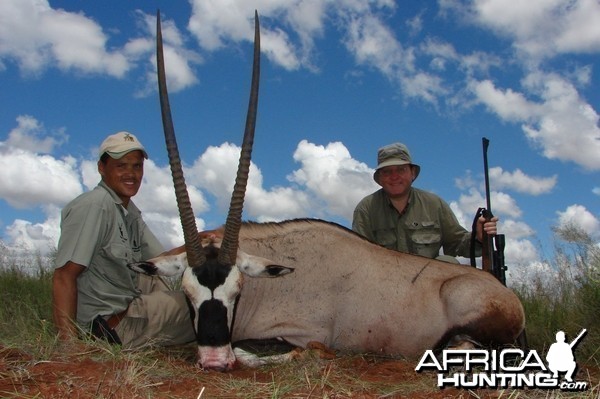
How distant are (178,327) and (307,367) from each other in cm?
156

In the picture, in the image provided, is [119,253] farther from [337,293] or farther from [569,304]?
[569,304]

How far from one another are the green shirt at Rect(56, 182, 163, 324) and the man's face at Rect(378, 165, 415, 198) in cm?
361

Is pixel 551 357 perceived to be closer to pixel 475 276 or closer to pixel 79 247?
pixel 475 276

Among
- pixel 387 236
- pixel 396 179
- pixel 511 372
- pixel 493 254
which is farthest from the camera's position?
pixel 387 236

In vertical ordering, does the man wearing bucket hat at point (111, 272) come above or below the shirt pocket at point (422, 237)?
below

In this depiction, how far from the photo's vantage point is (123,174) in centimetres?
570

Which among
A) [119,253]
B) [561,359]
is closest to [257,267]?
[119,253]

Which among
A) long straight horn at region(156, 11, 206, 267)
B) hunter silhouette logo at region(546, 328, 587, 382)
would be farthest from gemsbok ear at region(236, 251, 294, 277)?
hunter silhouette logo at region(546, 328, 587, 382)

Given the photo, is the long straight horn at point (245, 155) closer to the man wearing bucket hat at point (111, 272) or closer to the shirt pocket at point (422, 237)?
the man wearing bucket hat at point (111, 272)

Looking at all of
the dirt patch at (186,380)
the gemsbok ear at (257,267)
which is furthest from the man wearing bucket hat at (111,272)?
the gemsbok ear at (257,267)

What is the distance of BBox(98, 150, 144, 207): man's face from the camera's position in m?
5.70

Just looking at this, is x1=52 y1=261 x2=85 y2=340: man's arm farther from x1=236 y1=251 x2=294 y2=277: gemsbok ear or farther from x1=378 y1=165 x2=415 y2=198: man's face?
x1=378 y1=165 x2=415 y2=198: man's face

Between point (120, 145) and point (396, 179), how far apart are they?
3721mm

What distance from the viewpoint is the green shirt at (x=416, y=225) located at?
8.09 meters
